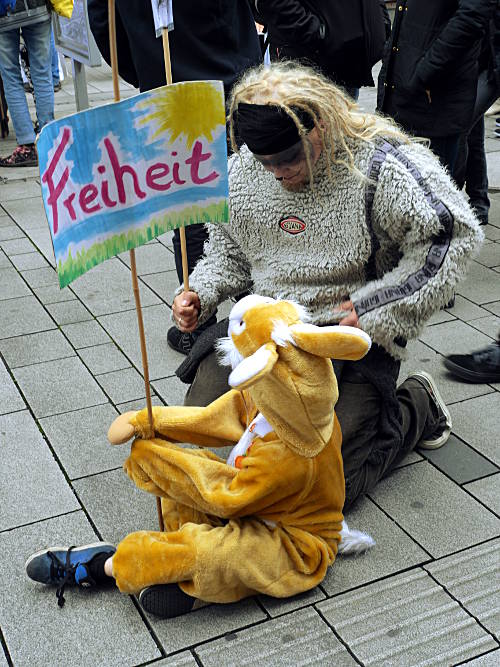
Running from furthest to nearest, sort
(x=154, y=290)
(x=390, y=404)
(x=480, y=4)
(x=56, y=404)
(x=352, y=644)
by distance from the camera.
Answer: (x=154, y=290), (x=480, y=4), (x=56, y=404), (x=390, y=404), (x=352, y=644)

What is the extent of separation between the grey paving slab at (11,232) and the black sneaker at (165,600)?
3577 mm

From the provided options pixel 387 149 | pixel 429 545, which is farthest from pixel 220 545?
pixel 387 149

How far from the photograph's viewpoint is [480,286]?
4766 mm

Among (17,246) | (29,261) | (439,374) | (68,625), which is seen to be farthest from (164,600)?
(17,246)

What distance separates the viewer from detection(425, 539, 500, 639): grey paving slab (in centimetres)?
250

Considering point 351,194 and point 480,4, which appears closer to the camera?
point 351,194

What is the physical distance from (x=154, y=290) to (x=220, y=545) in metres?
2.50

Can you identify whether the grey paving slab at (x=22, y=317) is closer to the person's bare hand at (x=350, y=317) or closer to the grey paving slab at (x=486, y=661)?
the person's bare hand at (x=350, y=317)

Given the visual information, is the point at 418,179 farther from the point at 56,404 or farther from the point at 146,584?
the point at 56,404

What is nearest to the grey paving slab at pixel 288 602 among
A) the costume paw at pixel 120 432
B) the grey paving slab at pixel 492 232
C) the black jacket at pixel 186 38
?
the costume paw at pixel 120 432

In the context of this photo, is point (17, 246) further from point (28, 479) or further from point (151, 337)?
point (28, 479)

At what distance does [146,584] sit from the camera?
2449mm

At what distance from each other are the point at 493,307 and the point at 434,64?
4.20 ft

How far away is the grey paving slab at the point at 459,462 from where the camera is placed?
10.3ft
